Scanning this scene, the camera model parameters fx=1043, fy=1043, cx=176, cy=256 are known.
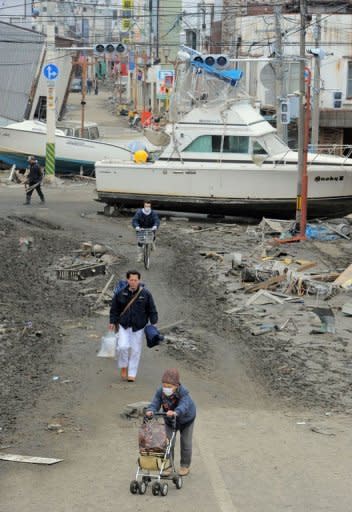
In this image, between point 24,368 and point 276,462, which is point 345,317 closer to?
point 24,368

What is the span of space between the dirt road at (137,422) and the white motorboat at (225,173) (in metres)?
10.2

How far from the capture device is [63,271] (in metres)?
20.9

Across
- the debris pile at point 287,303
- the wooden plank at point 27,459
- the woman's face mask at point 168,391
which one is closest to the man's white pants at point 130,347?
the debris pile at point 287,303

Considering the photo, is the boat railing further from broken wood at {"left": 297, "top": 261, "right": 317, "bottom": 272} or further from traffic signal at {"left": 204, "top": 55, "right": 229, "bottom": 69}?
broken wood at {"left": 297, "top": 261, "right": 317, "bottom": 272}

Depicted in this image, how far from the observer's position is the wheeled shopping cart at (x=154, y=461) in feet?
29.9

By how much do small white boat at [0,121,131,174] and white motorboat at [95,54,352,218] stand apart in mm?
9175

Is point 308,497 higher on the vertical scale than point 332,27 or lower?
lower

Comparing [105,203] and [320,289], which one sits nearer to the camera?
[320,289]

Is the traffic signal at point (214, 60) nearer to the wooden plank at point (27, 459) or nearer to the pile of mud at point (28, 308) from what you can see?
the pile of mud at point (28, 308)

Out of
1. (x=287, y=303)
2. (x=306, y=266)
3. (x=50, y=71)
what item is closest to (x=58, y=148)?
(x=50, y=71)

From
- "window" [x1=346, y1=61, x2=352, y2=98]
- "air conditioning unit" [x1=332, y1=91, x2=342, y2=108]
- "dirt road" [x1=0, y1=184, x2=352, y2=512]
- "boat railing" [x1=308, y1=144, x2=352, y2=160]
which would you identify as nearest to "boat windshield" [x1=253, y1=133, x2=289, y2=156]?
"boat railing" [x1=308, y1=144, x2=352, y2=160]

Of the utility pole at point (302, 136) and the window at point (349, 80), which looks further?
the window at point (349, 80)

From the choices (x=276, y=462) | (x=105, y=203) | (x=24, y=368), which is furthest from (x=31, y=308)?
(x=105, y=203)

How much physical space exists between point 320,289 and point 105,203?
42.0 feet
